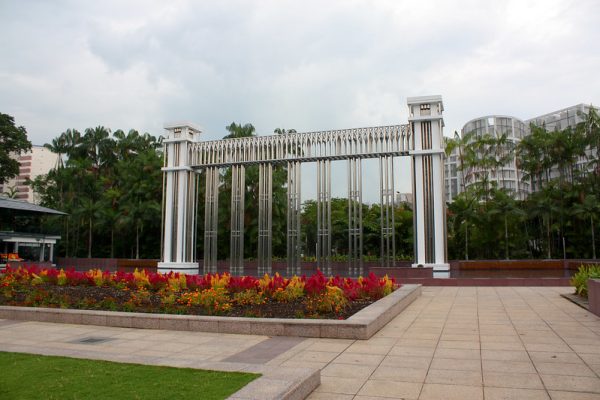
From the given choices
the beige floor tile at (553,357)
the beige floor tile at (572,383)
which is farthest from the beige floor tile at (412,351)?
the beige floor tile at (572,383)

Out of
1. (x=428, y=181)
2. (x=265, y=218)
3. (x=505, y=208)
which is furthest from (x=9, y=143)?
(x=505, y=208)

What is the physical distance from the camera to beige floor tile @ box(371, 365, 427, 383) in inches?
194

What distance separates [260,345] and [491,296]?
8504 millimetres

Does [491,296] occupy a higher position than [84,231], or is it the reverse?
[84,231]

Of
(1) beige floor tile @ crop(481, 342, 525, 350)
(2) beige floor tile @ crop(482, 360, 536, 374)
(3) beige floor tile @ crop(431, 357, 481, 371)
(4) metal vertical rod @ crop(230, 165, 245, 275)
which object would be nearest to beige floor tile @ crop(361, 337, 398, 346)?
(3) beige floor tile @ crop(431, 357, 481, 371)

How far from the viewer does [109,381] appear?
4.41m

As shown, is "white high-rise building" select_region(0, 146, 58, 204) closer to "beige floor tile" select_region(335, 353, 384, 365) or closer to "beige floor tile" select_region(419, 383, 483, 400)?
"beige floor tile" select_region(335, 353, 384, 365)

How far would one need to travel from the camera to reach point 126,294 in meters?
11.3

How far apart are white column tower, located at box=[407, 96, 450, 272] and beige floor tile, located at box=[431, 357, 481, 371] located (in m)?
12.5

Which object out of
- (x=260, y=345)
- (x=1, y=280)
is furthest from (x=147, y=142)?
(x=260, y=345)

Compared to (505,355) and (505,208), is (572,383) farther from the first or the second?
(505,208)

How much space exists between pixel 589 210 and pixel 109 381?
2652cm

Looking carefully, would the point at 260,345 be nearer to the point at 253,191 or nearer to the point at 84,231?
the point at 253,191

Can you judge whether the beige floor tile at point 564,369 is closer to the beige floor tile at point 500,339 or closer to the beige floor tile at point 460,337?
the beige floor tile at point 500,339
